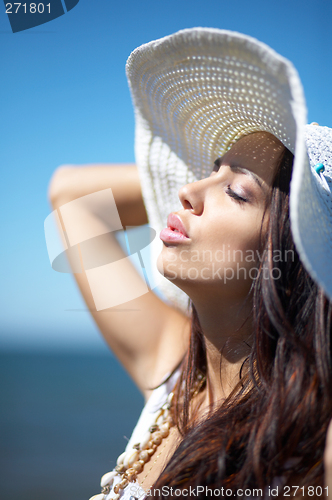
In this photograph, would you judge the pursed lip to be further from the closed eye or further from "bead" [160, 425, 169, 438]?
"bead" [160, 425, 169, 438]

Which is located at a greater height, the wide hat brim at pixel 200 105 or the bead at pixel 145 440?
the wide hat brim at pixel 200 105

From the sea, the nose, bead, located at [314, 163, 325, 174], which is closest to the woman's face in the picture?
the nose

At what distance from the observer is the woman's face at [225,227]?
960mm

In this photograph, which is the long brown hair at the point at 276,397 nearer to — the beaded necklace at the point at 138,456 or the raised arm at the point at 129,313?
the beaded necklace at the point at 138,456

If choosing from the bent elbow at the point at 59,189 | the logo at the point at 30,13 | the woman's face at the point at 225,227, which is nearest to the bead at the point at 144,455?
the woman's face at the point at 225,227

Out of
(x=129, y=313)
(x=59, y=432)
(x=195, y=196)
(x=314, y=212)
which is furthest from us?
(x=59, y=432)

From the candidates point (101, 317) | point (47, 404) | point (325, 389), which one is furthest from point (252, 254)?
point (47, 404)

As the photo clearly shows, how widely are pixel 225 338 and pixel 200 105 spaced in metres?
0.75

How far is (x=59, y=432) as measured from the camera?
9.63 ft

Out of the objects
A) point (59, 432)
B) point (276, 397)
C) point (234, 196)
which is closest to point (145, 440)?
point (276, 397)

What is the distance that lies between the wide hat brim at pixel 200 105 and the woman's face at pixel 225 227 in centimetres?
10

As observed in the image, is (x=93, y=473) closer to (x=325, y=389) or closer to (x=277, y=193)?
(x=325, y=389)

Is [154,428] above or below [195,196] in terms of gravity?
below

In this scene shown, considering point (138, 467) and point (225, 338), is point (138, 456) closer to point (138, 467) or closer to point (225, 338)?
point (138, 467)
